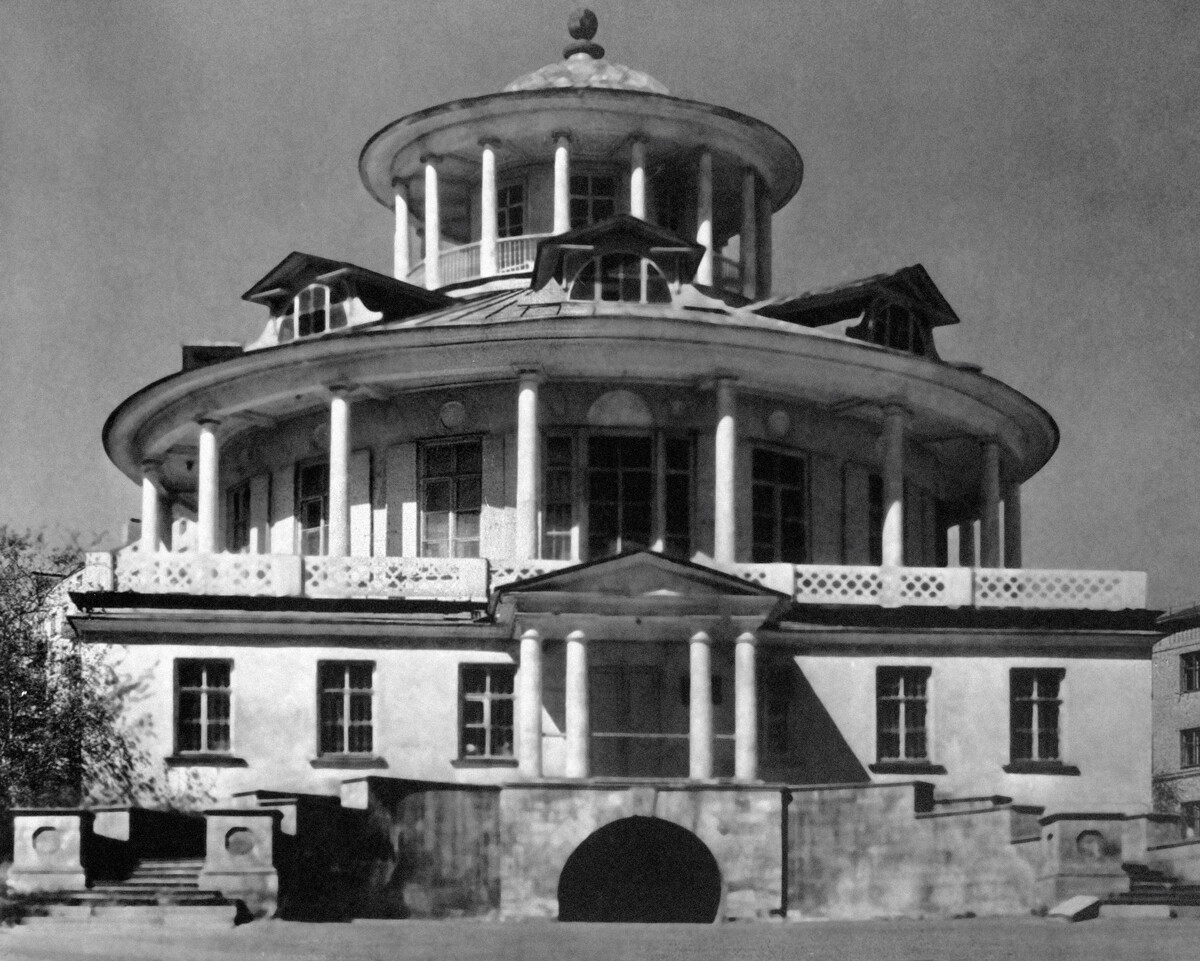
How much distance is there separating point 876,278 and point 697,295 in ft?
12.2

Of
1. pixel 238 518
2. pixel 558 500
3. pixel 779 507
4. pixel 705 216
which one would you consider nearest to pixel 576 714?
pixel 558 500

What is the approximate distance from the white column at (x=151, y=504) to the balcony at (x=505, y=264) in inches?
270

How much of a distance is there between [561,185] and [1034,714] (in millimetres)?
15161

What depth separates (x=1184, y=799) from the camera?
3157 inches

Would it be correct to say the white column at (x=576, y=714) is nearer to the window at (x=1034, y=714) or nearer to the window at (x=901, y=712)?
the window at (x=901, y=712)

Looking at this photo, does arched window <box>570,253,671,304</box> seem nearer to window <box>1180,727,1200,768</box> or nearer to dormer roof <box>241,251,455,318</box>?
dormer roof <box>241,251,455,318</box>

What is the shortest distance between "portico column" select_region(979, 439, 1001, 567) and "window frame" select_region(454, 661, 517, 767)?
12089 millimetres

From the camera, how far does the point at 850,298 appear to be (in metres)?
47.1

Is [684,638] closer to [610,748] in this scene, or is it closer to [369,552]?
[610,748]

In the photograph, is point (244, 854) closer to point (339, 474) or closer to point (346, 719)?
point (346, 719)

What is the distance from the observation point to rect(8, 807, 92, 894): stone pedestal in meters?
32.7

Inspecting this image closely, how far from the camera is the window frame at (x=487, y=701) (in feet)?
→ 137

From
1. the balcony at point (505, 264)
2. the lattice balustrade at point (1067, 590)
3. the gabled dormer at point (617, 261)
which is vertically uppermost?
the balcony at point (505, 264)

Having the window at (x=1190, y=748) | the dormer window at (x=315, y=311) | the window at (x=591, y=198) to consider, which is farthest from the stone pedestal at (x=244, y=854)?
the window at (x=1190, y=748)
